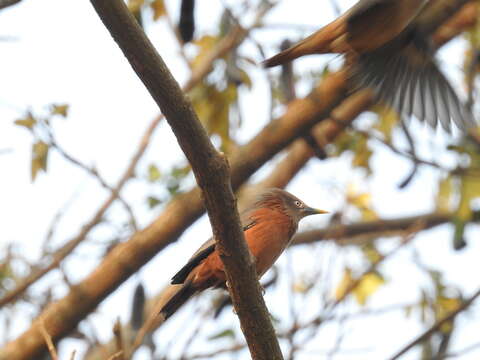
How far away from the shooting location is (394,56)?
5.03 meters

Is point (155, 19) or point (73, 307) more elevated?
point (155, 19)

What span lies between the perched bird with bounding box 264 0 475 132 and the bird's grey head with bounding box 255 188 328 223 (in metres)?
0.82

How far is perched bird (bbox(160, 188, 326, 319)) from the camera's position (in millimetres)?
3826

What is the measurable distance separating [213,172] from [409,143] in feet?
8.12

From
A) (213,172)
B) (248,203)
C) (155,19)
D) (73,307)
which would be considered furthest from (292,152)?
(213,172)

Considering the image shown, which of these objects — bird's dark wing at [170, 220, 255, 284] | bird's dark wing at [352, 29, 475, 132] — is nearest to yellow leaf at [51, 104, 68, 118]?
bird's dark wing at [170, 220, 255, 284]

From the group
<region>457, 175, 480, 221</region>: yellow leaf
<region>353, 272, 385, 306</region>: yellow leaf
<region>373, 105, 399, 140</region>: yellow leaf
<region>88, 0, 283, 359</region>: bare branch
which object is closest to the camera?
<region>88, 0, 283, 359</region>: bare branch

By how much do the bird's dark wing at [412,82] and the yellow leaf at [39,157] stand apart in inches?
77.4

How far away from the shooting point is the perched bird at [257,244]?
383cm

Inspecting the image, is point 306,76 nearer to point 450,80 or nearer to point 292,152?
point 292,152

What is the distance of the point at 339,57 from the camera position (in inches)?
187

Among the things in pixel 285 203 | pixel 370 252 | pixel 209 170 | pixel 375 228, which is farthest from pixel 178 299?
pixel 375 228

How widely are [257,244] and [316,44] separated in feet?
3.94

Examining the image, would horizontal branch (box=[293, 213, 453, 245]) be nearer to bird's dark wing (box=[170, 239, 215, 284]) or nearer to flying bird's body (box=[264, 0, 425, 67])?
flying bird's body (box=[264, 0, 425, 67])
